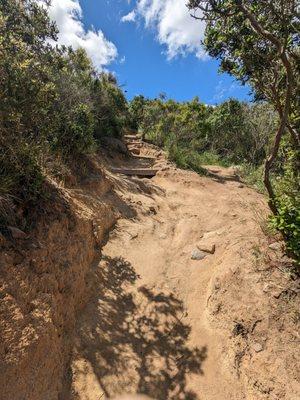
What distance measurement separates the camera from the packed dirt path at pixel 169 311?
13.6 feet

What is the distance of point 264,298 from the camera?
15.2 feet

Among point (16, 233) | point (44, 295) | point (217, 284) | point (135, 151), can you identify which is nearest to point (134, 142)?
point (135, 151)

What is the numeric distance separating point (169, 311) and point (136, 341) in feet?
2.89

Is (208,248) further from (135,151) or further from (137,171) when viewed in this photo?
(135,151)

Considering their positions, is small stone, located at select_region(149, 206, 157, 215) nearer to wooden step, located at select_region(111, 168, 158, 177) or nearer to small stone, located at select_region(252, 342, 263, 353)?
wooden step, located at select_region(111, 168, 158, 177)

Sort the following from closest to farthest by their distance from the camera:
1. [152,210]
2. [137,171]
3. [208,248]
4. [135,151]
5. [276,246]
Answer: [276,246] < [208,248] < [152,210] < [137,171] < [135,151]

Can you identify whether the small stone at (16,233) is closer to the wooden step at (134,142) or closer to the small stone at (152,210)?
the small stone at (152,210)

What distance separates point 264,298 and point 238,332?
0.63 m

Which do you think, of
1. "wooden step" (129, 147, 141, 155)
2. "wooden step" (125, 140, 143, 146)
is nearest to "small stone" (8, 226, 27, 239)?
"wooden step" (129, 147, 141, 155)

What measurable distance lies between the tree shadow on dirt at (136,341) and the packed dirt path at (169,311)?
14mm

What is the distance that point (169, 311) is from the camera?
541 cm

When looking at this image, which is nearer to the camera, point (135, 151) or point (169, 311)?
point (169, 311)

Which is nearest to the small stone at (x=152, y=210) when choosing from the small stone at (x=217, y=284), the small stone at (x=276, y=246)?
the small stone at (x=217, y=284)

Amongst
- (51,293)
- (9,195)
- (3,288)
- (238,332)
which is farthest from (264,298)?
(9,195)
